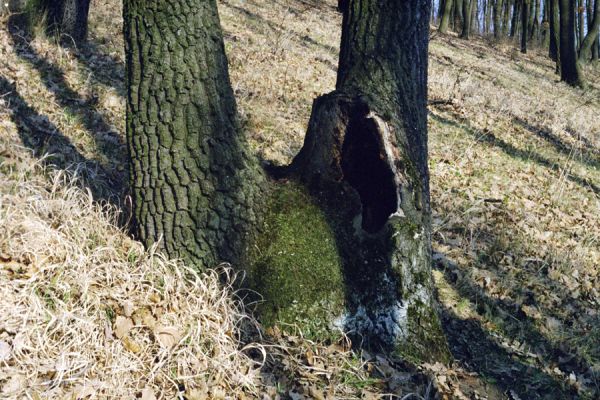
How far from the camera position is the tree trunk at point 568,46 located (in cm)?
1526

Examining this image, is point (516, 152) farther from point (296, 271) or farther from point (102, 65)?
point (102, 65)

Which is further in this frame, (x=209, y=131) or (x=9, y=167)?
(x=9, y=167)

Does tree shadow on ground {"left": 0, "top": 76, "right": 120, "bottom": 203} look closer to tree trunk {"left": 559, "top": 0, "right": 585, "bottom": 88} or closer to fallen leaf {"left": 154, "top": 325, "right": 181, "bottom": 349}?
fallen leaf {"left": 154, "top": 325, "right": 181, "bottom": 349}

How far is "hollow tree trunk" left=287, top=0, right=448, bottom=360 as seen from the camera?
3.52 m

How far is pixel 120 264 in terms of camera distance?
3264mm

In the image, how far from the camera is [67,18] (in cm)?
721

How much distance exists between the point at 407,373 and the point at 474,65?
47.5 ft

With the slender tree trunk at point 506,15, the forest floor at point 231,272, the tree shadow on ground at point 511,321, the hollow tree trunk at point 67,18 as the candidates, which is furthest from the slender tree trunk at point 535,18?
the tree shadow on ground at point 511,321

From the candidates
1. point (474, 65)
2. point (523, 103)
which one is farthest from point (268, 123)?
point (474, 65)

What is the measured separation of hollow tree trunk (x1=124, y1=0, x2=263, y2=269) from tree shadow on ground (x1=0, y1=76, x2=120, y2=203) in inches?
38.7

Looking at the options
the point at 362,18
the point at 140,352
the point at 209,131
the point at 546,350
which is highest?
the point at 362,18

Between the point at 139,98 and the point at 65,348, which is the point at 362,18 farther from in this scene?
the point at 65,348

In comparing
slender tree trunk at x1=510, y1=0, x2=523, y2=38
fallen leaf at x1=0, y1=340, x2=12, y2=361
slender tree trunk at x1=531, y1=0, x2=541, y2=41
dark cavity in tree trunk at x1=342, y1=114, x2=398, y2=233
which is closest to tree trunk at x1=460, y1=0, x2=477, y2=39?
slender tree trunk at x1=510, y1=0, x2=523, y2=38

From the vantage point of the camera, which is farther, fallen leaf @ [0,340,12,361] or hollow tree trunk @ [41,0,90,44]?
hollow tree trunk @ [41,0,90,44]
